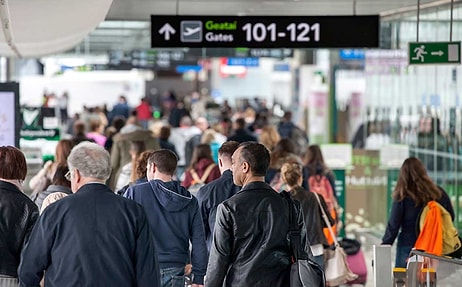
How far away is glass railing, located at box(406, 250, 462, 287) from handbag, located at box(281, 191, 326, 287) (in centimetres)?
146

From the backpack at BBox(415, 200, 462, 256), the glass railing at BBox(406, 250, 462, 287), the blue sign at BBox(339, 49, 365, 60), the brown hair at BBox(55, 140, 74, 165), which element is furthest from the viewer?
the blue sign at BBox(339, 49, 365, 60)

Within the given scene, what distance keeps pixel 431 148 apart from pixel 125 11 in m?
5.02

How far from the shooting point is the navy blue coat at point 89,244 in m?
6.31

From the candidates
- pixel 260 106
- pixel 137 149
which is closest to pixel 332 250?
pixel 137 149

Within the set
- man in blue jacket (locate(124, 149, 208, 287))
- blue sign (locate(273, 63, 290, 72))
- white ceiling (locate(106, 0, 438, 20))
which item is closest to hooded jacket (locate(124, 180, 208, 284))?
man in blue jacket (locate(124, 149, 208, 287))

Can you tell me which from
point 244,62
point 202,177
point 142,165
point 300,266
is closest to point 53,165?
point 202,177

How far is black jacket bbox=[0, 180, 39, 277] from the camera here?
7.30 meters

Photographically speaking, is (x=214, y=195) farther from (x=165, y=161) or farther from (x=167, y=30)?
(x=167, y=30)

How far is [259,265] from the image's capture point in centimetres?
718

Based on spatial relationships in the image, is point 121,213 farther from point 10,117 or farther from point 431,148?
point 431,148

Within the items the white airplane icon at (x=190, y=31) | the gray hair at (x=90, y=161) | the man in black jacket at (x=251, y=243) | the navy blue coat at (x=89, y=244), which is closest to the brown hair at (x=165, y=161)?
the man in black jacket at (x=251, y=243)

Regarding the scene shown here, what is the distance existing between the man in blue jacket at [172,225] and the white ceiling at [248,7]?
6925 millimetres

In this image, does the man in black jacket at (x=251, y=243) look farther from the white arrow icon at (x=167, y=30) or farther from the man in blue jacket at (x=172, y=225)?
the white arrow icon at (x=167, y=30)

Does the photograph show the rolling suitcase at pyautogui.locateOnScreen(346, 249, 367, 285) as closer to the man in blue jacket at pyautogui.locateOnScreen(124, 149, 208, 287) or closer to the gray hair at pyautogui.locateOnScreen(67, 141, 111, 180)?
the man in blue jacket at pyautogui.locateOnScreen(124, 149, 208, 287)
